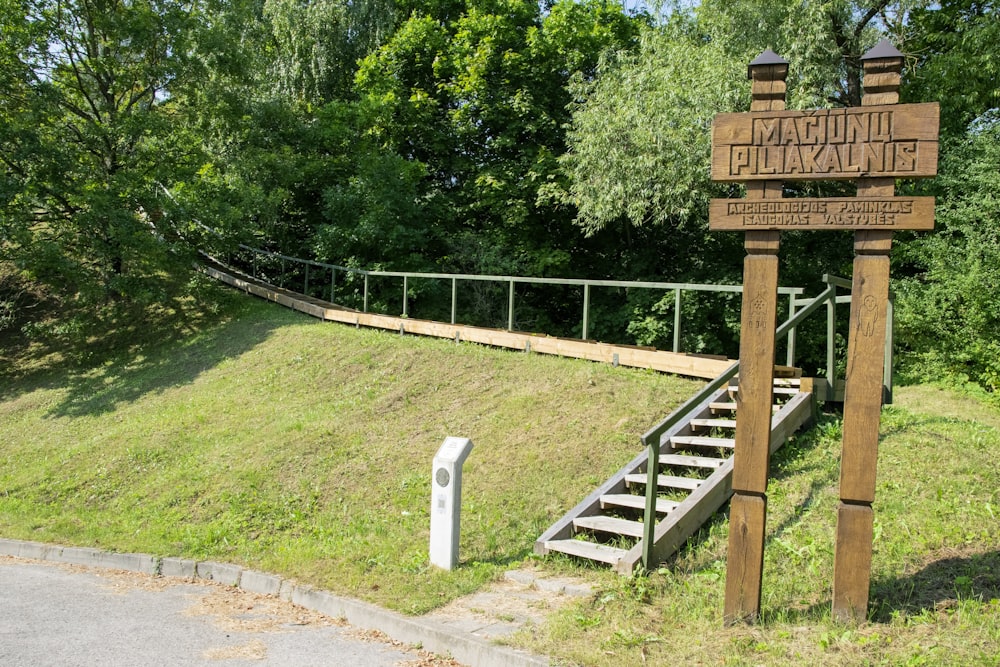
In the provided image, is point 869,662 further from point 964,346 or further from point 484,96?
point 484,96

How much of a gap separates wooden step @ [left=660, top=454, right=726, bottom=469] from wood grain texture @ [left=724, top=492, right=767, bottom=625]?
2.16 meters

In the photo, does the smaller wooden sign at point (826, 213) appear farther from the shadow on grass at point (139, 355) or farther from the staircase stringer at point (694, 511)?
the shadow on grass at point (139, 355)

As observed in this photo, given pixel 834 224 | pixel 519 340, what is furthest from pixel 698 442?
pixel 519 340

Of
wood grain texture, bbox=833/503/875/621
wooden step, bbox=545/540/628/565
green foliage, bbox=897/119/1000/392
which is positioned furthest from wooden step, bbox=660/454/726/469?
green foliage, bbox=897/119/1000/392

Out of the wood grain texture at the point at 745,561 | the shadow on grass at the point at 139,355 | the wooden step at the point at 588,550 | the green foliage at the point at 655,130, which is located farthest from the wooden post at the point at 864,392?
the shadow on grass at the point at 139,355

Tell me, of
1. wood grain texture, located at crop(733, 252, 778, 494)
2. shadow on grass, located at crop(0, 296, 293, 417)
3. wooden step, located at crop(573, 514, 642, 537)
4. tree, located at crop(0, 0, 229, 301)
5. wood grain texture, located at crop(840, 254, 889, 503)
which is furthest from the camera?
tree, located at crop(0, 0, 229, 301)

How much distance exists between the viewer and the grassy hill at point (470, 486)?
5320 mm

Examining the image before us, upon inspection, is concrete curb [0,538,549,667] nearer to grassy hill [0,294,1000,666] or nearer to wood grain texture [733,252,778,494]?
grassy hill [0,294,1000,666]

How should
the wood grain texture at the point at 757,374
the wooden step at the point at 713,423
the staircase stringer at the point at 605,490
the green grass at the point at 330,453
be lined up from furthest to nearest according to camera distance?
1. the wooden step at the point at 713,423
2. the green grass at the point at 330,453
3. the staircase stringer at the point at 605,490
4. the wood grain texture at the point at 757,374

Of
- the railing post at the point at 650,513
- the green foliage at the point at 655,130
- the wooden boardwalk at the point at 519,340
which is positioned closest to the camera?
the railing post at the point at 650,513

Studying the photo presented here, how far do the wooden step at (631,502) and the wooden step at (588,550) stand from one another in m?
0.56

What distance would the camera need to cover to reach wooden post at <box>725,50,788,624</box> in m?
5.47

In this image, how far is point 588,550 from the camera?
6.77 metres

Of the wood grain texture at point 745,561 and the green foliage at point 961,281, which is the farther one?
the green foliage at point 961,281
